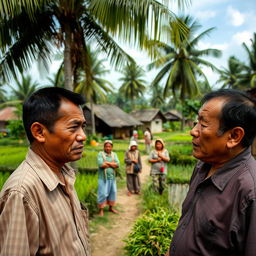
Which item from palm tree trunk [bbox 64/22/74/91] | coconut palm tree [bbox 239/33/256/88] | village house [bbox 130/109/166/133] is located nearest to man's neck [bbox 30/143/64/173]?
palm tree trunk [bbox 64/22/74/91]

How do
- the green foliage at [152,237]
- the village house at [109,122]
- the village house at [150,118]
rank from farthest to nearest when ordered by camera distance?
the village house at [150,118]
the village house at [109,122]
the green foliage at [152,237]

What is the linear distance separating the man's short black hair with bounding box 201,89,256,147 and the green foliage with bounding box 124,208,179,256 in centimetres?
221

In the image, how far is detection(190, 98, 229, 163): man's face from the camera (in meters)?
1.42

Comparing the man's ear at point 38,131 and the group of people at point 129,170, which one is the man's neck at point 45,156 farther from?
the group of people at point 129,170

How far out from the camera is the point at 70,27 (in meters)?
5.35

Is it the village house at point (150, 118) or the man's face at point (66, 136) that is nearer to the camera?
the man's face at point (66, 136)

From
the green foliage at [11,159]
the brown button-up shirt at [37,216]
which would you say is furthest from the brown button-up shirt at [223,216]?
the green foliage at [11,159]

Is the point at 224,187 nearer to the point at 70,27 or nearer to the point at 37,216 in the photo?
the point at 37,216

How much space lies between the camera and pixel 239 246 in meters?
1.23

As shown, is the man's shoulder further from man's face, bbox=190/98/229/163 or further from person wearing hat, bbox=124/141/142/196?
person wearing hat, bbox=124/141/142/196

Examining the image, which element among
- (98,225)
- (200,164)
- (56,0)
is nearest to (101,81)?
(56,0)

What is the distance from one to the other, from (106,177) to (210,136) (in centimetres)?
370

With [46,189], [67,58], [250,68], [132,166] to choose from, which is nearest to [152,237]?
[46,189]

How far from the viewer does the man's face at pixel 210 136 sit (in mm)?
1422
